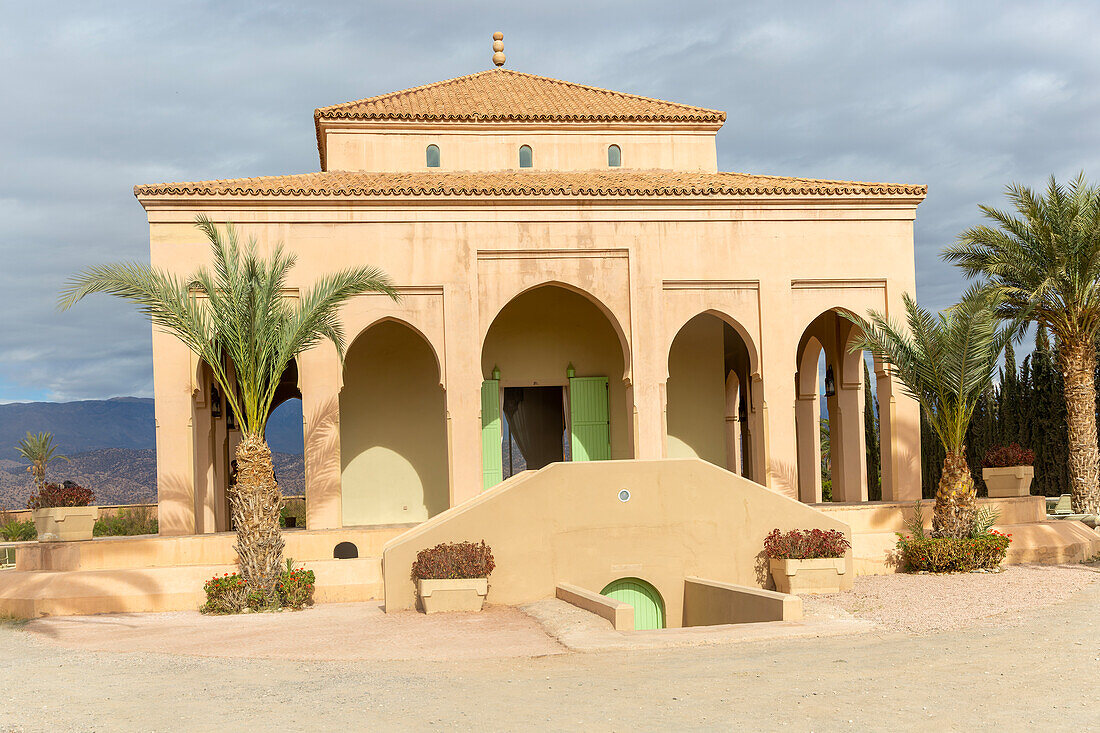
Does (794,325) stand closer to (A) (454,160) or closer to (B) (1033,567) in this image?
(B) (1033,567)

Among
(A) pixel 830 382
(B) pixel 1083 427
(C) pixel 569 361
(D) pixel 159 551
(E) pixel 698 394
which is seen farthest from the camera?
(A) pixel 830 382

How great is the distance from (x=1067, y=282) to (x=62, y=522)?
59.5 ft

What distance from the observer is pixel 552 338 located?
2262 centimetres

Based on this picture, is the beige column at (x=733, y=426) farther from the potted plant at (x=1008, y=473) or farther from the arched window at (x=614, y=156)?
the arched window at (x=614, y=156)

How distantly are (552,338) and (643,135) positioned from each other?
5757mm

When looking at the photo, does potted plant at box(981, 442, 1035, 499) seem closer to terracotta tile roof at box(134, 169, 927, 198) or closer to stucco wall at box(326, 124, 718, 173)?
terracotta tile roof at box(134, 169, 927, 198)

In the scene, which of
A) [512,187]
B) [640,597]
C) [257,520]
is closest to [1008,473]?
[640,597]

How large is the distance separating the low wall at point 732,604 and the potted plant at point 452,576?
286 centimetres

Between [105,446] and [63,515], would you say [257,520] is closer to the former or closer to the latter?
[63,515]

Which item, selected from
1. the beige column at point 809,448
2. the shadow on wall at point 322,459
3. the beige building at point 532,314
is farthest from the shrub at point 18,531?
the beige column at point 809,448

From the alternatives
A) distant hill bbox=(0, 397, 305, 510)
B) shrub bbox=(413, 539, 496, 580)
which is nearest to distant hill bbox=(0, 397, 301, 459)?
distant hill bbox=(0, 397, 305, 510)

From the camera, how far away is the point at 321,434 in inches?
757

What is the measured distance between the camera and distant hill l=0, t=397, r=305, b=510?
252 feet

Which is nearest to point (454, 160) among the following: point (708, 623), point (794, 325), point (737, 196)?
point (737, 196)
